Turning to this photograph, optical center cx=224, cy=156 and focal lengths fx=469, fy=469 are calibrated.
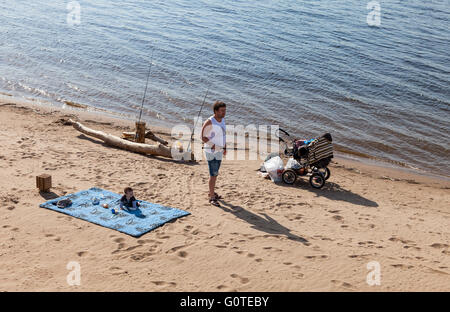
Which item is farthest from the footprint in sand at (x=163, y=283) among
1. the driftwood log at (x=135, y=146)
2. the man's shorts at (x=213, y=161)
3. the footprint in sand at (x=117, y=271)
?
the driftwood log at (x=135, y=146)

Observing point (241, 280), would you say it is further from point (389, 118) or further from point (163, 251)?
point (389, 118)

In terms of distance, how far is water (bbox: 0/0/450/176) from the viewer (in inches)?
625

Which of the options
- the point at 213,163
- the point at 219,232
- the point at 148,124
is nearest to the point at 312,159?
the point at 213,163

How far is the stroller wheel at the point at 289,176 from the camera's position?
977 cm

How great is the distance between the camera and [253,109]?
54.4 ft

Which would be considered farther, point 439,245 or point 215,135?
point 215,135

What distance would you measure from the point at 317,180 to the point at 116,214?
4.35 meters

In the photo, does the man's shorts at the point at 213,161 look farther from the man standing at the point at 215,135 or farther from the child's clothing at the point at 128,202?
the child's clothing at the point at 128,202

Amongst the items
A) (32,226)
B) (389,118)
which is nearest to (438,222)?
(32,226)

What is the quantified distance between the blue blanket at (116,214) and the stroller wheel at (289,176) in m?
2.88

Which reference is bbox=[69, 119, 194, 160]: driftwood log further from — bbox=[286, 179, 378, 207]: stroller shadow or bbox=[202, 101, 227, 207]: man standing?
bbox=[202, 101, 227, 207]: man standing

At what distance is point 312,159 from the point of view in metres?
9.78

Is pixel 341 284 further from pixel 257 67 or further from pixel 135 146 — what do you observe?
pixel 257 67

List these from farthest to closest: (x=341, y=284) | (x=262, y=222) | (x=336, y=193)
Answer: (x=336, y=193) < (x=262, y=222) < (x=341, y=284)
